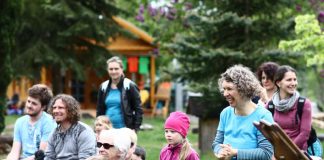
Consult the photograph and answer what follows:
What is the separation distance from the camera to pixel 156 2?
22.1m

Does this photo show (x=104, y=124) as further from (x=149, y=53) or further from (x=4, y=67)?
(x=149, y=53)

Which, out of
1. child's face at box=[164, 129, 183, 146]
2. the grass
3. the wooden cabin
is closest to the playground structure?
the wooden cabin

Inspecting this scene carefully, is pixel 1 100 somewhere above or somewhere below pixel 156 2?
below

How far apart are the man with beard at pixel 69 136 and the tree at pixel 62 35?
648 inches

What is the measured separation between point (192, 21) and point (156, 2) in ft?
26.1

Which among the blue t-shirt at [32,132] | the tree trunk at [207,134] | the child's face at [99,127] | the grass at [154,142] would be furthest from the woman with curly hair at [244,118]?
the tree trunk at [207,134]

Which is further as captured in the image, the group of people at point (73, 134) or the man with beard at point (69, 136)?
the man with beard at point (69, 136)

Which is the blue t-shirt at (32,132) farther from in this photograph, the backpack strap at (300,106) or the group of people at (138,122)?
the backpack strap at (300,106)

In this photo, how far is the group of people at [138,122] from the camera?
18.7 ft

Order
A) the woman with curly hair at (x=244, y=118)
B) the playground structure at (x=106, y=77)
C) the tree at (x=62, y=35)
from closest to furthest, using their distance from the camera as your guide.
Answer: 1. the woman with curly hair at (x=244, y=118)
2. the tree at (x=62, y=35)
3. the playground structure at (x=106, y=77)

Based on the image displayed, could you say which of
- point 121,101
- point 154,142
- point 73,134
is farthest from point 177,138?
point 154,142

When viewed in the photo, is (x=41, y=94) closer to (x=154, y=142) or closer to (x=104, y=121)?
(x=104, y=121)

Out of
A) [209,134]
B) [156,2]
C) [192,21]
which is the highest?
[156,2]

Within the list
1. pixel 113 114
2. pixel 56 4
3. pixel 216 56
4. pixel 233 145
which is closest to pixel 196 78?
pixel 216 56
